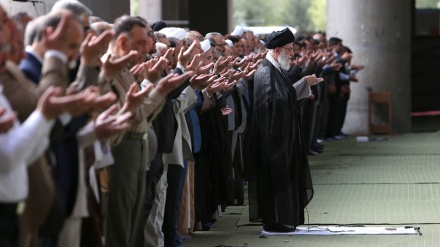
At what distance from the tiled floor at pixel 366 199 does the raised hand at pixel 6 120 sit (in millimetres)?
5490

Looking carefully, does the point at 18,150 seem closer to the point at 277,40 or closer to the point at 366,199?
the point at 277,40

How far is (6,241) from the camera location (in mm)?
5434

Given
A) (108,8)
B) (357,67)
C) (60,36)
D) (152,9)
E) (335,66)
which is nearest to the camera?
(60,36)

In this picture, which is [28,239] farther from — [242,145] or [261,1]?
[261,1]

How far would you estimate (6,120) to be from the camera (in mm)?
5113

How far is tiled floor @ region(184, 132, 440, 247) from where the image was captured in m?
10.7

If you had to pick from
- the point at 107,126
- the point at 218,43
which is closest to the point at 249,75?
the point at 218,43

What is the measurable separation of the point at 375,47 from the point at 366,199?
34.8ft

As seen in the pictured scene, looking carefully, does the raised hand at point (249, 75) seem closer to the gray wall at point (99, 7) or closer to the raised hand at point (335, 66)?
the gray wall at point (99, 7)

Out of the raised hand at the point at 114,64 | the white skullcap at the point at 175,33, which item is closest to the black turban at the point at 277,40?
the white skullcap at the point at 175,33

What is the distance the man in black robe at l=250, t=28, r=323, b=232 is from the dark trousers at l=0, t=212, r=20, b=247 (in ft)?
19.2

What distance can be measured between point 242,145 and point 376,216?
7.18ft

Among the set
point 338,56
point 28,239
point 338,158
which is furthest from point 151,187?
point 338,56

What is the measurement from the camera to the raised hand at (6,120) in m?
5.11
